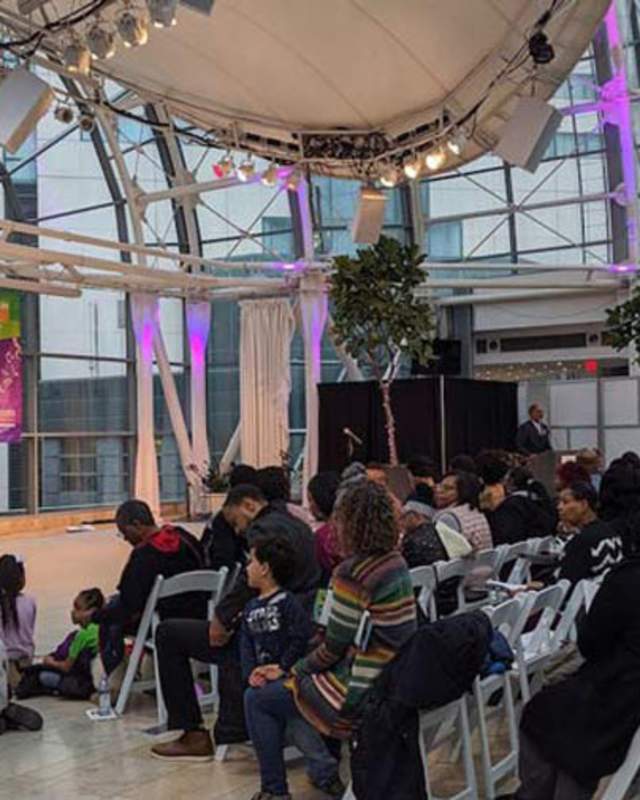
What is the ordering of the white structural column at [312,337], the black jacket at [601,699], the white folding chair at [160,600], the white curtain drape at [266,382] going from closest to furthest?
the black jacket at [601,699] < the white folding chair at [160,600] < the white structural column at [312,337] < the white curtain drape at [266,382]

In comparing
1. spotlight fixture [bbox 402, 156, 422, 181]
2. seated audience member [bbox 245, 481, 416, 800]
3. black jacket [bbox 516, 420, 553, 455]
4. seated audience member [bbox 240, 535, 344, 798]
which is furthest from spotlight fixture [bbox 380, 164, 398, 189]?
seated audience member [bbox 245, 481, 416, 800]

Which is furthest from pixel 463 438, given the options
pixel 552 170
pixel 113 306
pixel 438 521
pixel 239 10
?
pixel 438 521

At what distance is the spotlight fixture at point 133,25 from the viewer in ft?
21.0

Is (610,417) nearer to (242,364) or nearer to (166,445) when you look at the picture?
(242,364)

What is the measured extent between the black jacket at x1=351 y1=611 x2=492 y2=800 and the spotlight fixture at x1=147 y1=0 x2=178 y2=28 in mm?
4896

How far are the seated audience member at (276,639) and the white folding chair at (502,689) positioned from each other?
1.72 ft

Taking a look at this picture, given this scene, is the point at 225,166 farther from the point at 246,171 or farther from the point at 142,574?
the point at 142,574

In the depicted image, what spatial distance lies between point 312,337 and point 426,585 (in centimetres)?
967

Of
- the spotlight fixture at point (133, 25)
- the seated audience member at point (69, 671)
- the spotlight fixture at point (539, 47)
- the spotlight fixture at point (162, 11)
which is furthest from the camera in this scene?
the spotlight fixture at point (539, 47)

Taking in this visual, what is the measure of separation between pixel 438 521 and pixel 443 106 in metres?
5.66

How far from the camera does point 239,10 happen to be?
8.51 metres

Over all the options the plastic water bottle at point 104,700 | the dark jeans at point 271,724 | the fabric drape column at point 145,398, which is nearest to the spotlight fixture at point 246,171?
the fabric drape column at point 145,398

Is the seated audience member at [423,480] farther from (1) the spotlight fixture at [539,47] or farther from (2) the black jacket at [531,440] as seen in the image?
(2) the black jacket at [531,440]

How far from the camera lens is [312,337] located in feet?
44.7
